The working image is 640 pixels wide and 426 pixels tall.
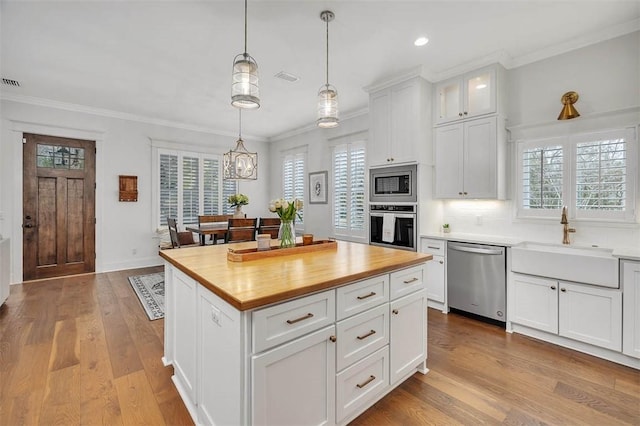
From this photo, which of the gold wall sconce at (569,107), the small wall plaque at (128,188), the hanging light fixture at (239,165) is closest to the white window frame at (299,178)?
the hanging light fixture at (239,165)

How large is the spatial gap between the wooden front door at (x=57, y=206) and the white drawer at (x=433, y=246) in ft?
18.2

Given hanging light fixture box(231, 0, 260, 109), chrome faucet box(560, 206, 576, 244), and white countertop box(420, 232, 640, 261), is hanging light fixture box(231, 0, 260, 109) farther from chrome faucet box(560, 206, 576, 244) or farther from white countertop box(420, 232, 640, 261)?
chrome faucet box(560, 206, 576, 244)

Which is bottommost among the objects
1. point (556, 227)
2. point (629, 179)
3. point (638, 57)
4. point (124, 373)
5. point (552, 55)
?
point (124, 373)

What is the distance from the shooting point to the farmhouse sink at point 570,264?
8.16 feet

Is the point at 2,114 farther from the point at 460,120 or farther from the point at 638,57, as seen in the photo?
the point at 638,57

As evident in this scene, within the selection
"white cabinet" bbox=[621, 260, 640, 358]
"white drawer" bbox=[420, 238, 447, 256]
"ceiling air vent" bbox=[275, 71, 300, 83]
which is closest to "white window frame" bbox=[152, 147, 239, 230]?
"ceiling air vent" bbox=[275, 71, 300, 83]

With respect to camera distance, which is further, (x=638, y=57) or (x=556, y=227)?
(x=556, y=227)

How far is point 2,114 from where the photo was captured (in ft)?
14.7

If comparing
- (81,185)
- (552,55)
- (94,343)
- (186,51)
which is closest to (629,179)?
(552,55)

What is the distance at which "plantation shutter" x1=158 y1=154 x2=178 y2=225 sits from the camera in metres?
5.96

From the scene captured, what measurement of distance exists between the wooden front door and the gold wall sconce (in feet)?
22.4

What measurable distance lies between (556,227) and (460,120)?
5.19ft

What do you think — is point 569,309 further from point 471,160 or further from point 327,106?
point 327,106

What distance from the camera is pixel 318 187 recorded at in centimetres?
615
